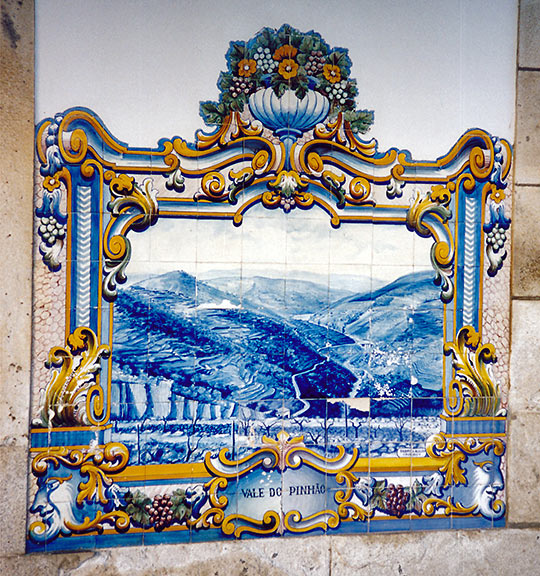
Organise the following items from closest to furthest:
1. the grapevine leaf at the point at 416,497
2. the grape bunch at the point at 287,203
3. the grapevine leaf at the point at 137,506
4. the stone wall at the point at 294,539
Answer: the stone wall at the point at 294,539
the grapevine leaf at the point at 137,506
the grape bunch at the point at 287,203
the grapevine leaf at the point at 416,497

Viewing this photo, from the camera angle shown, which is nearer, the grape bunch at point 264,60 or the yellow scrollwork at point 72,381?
the yellow scrollwork at point 72,381

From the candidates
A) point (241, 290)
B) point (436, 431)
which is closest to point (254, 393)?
point (241, 290)

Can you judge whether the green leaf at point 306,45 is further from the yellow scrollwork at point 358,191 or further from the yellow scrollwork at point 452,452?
the yellow scrollwork at point 452,452

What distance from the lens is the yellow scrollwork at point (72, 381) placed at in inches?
129

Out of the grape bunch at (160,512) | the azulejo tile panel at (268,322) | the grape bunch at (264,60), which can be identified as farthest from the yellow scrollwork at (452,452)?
the grape bunch at (264,60)

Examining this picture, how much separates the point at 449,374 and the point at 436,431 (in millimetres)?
360

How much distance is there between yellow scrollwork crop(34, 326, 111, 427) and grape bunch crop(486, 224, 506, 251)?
2.46 m

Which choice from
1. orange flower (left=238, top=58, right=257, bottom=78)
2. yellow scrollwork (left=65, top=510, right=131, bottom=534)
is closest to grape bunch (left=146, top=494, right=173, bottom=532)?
yellow scrollwork (left=65, top=510, right=131, bottom=534)

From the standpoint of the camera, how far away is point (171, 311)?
336 cm

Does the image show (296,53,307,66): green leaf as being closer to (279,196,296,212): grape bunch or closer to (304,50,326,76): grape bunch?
(304,50,326,76): grape bunch

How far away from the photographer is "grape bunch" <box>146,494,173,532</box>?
11.0 ft

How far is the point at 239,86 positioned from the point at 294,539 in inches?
107

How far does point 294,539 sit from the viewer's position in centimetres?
346

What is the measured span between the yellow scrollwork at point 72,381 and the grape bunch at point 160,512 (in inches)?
23.9
